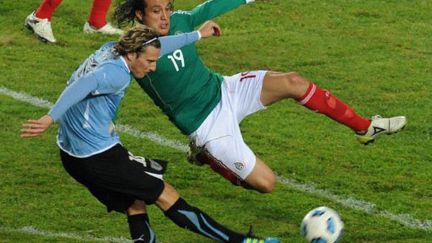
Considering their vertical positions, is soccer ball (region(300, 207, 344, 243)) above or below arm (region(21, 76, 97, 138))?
below

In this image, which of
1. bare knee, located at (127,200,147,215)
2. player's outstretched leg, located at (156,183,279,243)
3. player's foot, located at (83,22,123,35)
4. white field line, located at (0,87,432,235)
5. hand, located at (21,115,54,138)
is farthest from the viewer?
player's foot, located at (83,22,123,35)

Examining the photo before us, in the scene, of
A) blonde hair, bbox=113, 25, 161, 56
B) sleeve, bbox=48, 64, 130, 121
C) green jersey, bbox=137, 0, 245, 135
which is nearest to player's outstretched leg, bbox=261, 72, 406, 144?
green jersey, bbox=137, 0, 245, 135

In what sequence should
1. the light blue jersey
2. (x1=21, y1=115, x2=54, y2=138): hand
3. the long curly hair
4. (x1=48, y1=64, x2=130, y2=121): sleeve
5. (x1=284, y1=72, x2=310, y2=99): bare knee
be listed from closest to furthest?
1. (x1=21, y1=115, x2=54, y2=138): hand
2. (x1=48, y1=64, x2=130, y2=121): sleeve
3. the light blue jersey
4. the long curly hair
5. (x1=284, y1=72, x2=310, y2=99): bare knee

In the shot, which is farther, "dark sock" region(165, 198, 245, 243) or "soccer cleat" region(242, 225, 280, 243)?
"soccer cleat" region(242, 225, 280, 243)

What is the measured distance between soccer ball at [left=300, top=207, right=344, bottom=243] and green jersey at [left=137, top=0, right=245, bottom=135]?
1266 millimetres

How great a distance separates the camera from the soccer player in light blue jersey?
968 cm

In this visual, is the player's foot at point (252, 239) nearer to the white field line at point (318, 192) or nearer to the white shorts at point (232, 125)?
the white shorts at point (232, 125)

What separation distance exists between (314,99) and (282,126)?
8.73 ft

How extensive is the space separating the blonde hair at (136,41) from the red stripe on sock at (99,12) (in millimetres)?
6313

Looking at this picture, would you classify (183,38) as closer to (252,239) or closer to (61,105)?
(61,105)

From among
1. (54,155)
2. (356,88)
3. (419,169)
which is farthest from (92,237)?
(356,88)

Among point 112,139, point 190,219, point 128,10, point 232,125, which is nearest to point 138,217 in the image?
point 190,219

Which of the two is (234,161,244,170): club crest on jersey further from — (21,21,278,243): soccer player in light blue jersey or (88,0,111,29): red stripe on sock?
(88,0,111,29): red stripe on sock

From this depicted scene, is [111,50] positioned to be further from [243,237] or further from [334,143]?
[334,143]
